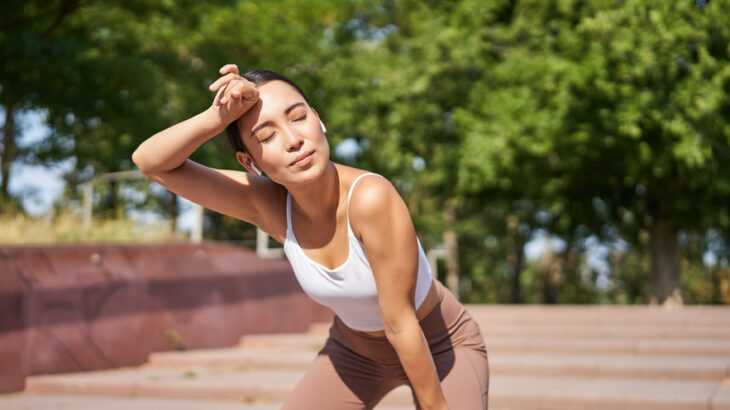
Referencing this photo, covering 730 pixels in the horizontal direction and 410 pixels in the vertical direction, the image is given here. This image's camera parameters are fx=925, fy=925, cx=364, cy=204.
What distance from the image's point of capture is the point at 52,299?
8.59m

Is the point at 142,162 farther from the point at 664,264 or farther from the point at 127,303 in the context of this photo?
the point at 664,264

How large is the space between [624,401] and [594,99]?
11.3m

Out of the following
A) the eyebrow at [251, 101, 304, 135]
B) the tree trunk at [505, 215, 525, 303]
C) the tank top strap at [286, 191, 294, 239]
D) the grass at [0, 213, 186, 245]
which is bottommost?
the tree trunk at [505, 215, 525, 303]

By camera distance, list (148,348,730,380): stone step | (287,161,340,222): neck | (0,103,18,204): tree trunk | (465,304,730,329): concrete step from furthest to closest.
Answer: (0,103,18,204): tree trunk, (465,304,730,329): concrete step, (148,348,730,380): stone step, (287,161,340,222): neck

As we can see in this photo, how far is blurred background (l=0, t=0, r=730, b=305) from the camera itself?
15273 mm

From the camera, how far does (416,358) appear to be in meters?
2.55

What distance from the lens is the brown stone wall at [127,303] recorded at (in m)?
8.18

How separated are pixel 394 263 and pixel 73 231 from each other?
930cm

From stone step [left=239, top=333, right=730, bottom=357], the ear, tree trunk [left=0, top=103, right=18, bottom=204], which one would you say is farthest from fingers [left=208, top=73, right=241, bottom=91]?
tree trunk [left=0, top=103, right=18, bottom=204]

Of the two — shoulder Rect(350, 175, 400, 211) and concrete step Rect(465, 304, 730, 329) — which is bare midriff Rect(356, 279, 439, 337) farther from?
concrete step Rect(465, 304, 730, 329)

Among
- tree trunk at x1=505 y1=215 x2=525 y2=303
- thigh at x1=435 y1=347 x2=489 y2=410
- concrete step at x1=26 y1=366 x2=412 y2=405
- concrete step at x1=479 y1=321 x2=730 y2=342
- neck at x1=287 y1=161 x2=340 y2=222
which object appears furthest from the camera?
tree trunk at x1=505 y1=215 x2=525 y2=303

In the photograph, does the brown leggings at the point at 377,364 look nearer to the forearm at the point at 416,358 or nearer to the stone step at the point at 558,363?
the forearm at the point at 416,358

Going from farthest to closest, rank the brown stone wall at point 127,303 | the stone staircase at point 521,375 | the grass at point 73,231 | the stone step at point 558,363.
Result: the grass at point 73,231
the brown stone wall at point 127,303
the stone step at point 558,363
the stone staircase at point 521,375

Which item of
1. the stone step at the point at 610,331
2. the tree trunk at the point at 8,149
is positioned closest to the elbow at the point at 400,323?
the stone step at the point at 610,331
